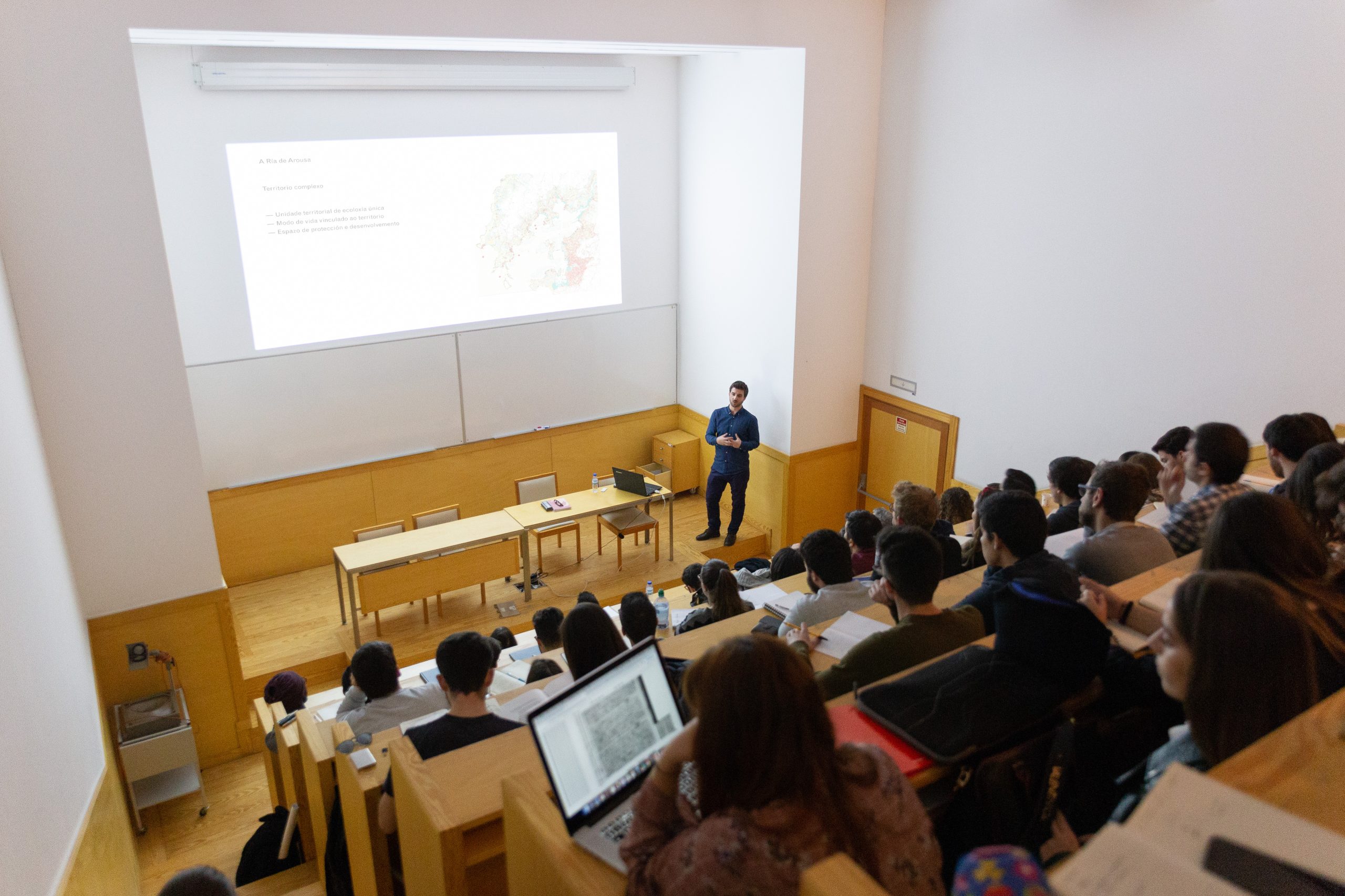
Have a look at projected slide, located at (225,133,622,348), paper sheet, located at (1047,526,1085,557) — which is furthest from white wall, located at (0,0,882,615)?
paper sheet, located at (1047,526,1085,557)

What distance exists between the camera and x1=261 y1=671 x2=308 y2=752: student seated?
4.71 meters

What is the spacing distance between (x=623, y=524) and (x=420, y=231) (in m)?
2.92

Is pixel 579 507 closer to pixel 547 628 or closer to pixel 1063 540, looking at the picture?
pixel 547 628

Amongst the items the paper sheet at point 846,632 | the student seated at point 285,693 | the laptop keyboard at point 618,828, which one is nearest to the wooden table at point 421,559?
the student seated at point 285,693

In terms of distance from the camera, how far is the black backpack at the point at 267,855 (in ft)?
13.7

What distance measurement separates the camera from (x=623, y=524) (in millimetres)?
7547

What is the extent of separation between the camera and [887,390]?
7.66m

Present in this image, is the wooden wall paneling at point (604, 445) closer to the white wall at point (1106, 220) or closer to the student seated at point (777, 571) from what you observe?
the white wall at point (1106, 220)

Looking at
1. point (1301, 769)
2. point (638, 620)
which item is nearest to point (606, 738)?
point (1301, 769)

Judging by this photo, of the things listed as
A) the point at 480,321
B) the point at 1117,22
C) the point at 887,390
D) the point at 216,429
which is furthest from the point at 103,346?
the point at 1117,22

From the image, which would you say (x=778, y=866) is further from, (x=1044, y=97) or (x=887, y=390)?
(x=887, y=390)

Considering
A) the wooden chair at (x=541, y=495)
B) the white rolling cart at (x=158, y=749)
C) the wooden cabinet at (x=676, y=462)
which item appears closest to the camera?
the white rolling cart at (x=158, y=749)

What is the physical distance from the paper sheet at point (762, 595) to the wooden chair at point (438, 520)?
3218 mm

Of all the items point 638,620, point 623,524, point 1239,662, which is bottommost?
point 623,524
